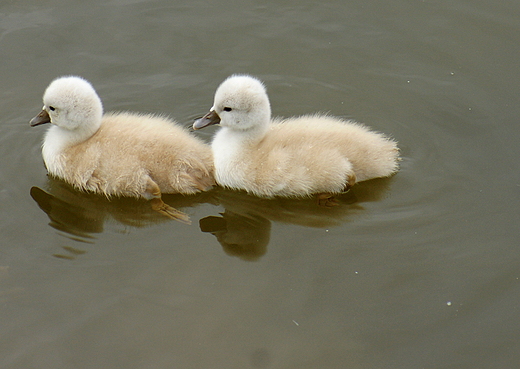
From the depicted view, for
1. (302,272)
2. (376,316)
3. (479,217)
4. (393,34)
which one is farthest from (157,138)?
(393,34)

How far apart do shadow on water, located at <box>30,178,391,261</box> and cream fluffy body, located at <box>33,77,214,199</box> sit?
0.34 ft

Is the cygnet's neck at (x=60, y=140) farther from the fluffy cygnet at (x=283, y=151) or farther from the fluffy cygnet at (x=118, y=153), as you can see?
the fluffy cygnet at (x=283, y=151)

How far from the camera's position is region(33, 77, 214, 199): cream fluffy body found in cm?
441

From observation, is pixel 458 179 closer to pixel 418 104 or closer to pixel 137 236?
pixel 418 104

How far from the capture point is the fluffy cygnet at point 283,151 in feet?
14.3

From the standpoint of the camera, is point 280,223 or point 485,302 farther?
point 280,223

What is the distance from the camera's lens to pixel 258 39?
6.12 metres

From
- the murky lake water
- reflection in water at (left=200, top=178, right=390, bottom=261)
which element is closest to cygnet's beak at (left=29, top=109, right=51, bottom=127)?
the murky lake water

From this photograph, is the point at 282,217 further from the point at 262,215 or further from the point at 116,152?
the point at 116,152

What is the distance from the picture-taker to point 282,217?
4430 millimetres

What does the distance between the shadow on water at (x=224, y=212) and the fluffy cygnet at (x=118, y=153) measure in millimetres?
95

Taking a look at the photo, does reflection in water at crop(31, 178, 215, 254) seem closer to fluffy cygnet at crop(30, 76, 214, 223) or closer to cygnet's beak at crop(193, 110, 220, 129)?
fluffy cygnet at crop(30, 76, 214, 223)

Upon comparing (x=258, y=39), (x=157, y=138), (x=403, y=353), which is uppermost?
(x=258, y=39)

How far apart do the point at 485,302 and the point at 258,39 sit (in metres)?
3.40
